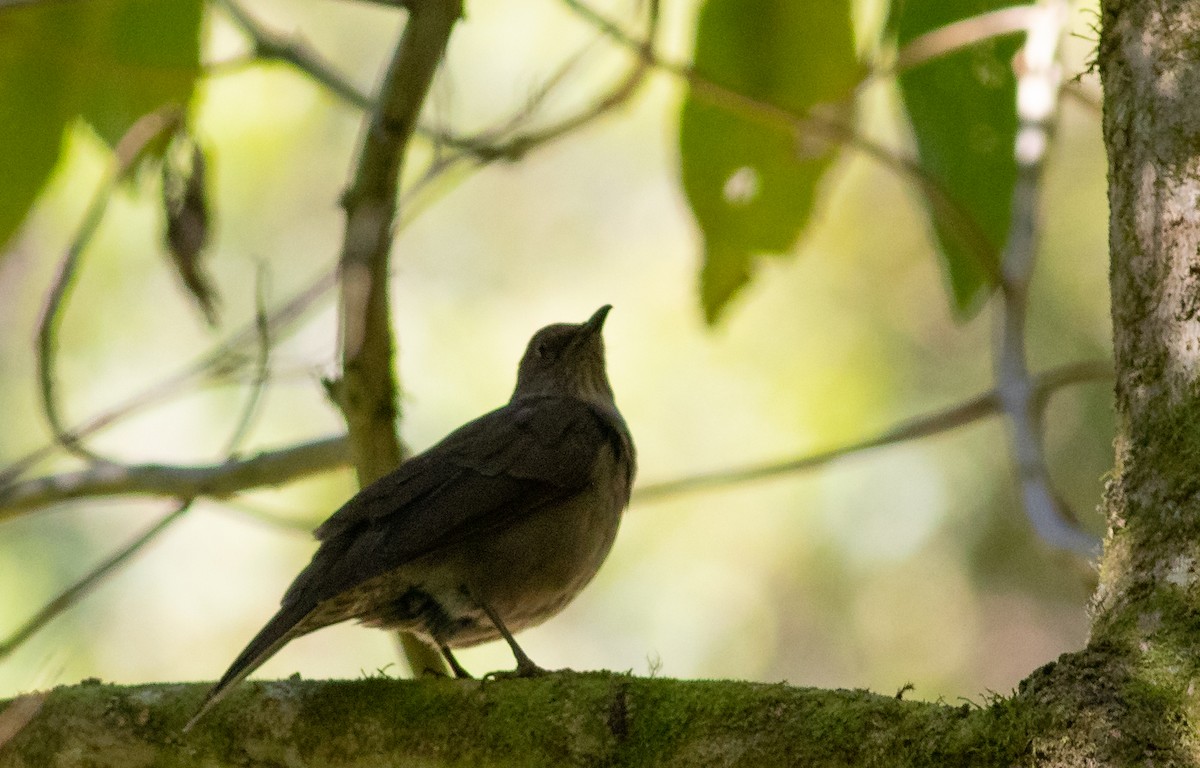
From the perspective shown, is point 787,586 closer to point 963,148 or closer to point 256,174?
point 256,174

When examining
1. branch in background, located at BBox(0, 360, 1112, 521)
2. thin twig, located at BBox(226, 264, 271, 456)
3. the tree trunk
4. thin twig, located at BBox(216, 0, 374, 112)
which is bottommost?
the tree trunk

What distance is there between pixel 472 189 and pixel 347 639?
3944 mm

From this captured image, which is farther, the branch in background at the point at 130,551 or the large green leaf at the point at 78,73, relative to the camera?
the large green leaf at the point at 78,73

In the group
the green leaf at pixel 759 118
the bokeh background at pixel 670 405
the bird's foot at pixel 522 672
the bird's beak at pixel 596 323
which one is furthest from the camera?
the bokeh background at pixel 670 405

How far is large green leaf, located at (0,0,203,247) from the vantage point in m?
4.64

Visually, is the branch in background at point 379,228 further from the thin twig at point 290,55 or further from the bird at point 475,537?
the thin twig at point 290,55

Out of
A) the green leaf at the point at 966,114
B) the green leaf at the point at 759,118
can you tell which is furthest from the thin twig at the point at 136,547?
the green leaf at the point at 966,114

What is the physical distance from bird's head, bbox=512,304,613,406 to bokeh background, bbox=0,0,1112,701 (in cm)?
317

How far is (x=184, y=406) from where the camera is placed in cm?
987

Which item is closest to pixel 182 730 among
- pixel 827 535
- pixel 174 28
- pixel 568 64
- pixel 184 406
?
pixel 174 28

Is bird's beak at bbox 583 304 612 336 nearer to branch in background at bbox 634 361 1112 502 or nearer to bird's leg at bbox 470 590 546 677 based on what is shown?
branch in background at bbox 634 361 1112 502

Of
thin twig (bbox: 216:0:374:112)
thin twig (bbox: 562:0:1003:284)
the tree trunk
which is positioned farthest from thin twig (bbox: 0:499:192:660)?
thin twig (bbox: 562:0:1003:284)

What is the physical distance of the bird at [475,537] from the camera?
448 centimetres

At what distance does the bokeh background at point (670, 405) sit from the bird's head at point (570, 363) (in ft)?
10.4
